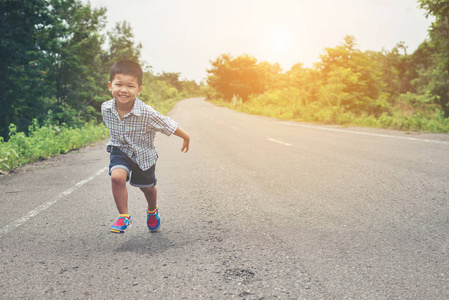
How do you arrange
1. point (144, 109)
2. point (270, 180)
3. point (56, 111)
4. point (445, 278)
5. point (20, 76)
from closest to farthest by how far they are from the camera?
point (445, 278) → point (144, 109) → point (270, 180) → point (20, 76) → point (56, 111)

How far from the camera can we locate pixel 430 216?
3.38 metres

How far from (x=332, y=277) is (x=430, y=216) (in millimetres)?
1859

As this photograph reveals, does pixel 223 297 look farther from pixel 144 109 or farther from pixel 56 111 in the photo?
pixel 56 111

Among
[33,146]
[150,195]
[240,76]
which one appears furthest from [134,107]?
[240,76]

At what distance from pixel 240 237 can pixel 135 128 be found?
1364 millimetres

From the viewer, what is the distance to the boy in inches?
112

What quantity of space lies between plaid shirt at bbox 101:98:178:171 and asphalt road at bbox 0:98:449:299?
766mm

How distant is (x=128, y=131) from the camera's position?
2.92m

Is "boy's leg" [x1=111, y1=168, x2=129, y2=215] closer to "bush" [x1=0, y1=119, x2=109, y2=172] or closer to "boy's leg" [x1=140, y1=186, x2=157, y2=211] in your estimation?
"boy's leg" [x1=140, y1=186, x2=157, y2=211]

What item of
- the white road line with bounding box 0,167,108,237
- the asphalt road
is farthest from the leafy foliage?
the white road line with bounding box 0,167,108,237

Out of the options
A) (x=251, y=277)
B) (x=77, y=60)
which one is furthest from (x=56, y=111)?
(x=251, y=277)

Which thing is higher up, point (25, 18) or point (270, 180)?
point (25, 18)

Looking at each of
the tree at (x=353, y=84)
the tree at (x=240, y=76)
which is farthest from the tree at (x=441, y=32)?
the tree at (x=240, y=76)

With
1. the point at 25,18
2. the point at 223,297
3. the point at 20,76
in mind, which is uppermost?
the point at 25,18
